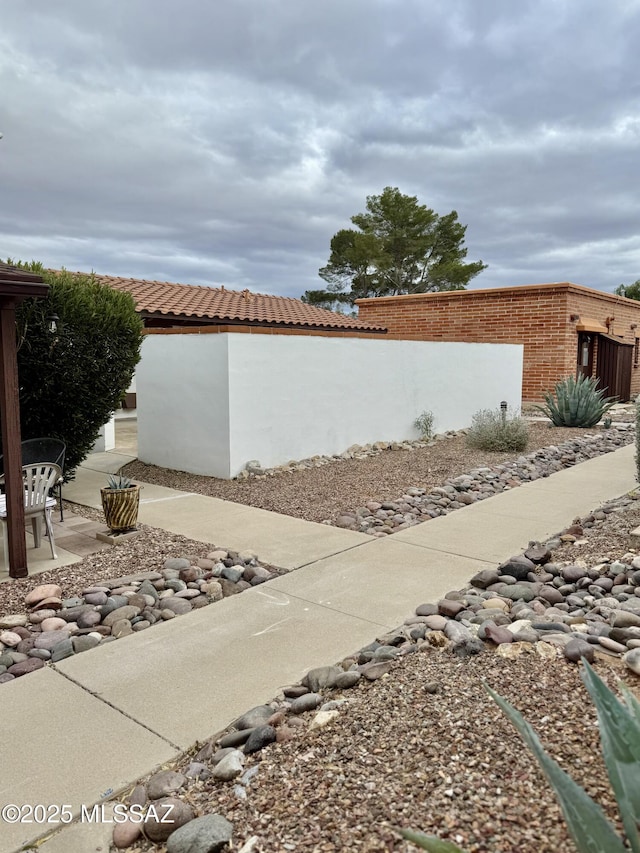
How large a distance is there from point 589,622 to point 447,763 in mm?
1858

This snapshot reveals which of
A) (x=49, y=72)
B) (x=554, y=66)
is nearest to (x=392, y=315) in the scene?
(x=554, y=66)

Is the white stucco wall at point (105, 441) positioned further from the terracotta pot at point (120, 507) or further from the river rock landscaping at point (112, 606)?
the river rock landscaping at point (112, 606)

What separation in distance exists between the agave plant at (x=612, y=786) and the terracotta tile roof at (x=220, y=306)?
41.7 ft

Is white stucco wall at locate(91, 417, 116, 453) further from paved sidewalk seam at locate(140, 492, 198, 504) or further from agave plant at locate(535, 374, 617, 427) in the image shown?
agave plant at locate(535, 374, 617, 427)

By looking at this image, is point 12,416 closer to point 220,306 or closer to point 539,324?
point 220,306

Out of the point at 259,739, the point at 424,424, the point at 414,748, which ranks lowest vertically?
the point at 259,739

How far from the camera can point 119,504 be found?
5738 mm

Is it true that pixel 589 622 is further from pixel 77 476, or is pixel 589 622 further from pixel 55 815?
pixel 77 476

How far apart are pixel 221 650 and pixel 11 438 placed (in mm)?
2558

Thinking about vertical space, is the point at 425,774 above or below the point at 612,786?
below

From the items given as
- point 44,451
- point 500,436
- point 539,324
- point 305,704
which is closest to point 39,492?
point 44,451

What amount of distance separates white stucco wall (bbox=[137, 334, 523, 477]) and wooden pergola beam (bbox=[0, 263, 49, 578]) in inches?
146

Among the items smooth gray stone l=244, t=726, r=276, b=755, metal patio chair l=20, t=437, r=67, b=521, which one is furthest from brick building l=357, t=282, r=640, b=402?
smooth gray stone l=244, t=726, r=276, b=755

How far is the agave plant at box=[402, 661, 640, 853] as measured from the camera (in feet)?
4.71
